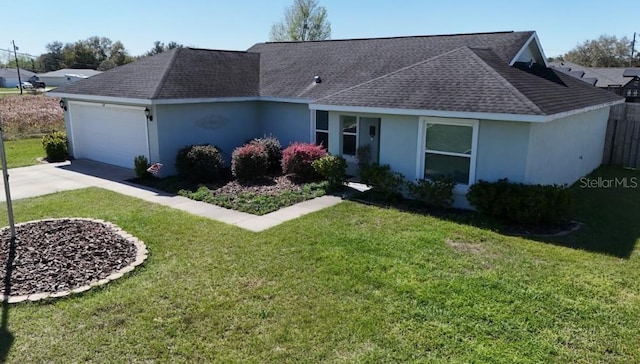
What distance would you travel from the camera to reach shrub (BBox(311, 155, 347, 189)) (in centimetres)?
1269

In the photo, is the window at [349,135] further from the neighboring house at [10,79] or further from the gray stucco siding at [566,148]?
the neighboring house at [10,79]

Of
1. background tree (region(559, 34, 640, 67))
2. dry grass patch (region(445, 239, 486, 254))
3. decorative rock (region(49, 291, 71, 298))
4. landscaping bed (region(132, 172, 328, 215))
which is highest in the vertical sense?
background tree (region(559, 34, 640, 67))

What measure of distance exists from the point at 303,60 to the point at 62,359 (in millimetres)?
16184

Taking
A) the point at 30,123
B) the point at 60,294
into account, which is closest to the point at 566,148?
the point at 60,294

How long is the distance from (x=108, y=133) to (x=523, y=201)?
1419 centimetres

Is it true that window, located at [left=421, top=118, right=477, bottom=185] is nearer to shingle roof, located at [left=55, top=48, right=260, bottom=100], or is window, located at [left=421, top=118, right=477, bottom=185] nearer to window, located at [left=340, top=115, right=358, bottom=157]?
window, located at [left=340, top=115, right=358, bottom=157]

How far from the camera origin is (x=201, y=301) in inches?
243

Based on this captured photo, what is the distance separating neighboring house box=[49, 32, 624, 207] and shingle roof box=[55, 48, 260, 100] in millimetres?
68

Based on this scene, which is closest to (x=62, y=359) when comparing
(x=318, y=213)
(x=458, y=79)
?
(x=318, y=213)

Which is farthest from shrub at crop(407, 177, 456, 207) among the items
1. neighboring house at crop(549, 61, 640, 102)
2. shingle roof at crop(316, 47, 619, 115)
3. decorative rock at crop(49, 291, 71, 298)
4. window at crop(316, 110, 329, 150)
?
neighboring house at crop(549, 61, 640, 102)

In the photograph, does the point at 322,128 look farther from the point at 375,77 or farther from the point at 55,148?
the point at 55,148

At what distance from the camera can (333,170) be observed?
41.6 feet

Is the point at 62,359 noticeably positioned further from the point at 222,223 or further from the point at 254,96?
the point at 254,96

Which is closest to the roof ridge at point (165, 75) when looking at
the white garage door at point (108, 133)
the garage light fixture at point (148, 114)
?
the garage light fixture at point (148, 114)
